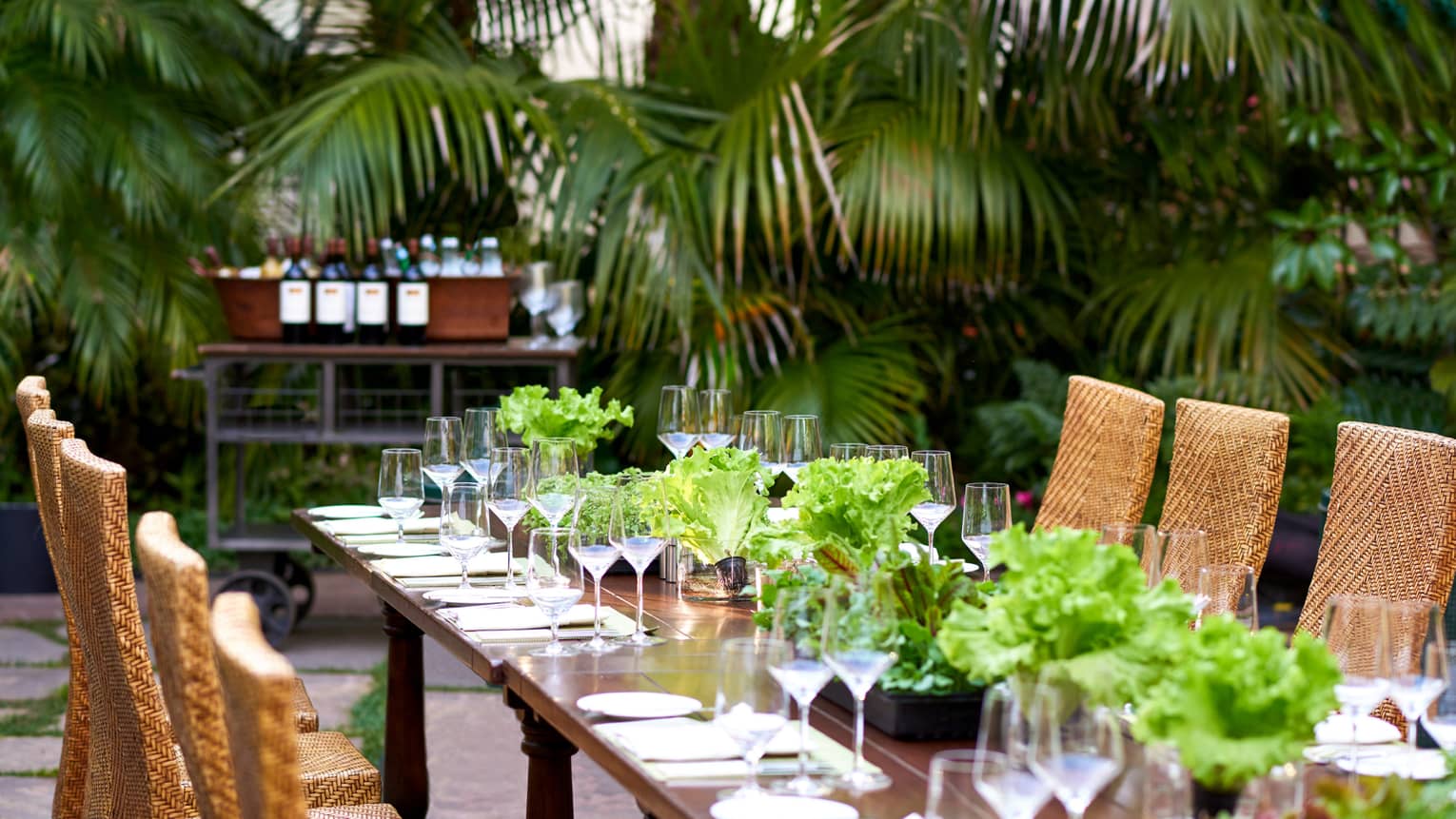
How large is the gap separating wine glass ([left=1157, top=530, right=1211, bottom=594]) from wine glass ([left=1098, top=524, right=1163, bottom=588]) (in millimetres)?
40

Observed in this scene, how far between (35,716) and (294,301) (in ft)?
4.51

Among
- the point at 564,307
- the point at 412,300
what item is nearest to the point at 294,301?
the point at 412,300

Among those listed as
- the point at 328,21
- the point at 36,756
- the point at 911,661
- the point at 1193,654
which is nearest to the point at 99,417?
the point at 328,21

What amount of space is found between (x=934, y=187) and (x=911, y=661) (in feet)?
12.3

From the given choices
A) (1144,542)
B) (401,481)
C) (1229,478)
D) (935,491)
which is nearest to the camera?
(1144,542)

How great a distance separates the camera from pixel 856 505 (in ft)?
7.75

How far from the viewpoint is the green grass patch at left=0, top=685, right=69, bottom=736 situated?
439 cm

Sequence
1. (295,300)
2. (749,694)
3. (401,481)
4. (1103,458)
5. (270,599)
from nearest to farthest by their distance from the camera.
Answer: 1. (749,694)
2. (401,481)
3. (1103,458)
4. (295,300)
5. (270,599)

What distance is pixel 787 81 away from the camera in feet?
17.8

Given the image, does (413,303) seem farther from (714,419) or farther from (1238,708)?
(1238,708)

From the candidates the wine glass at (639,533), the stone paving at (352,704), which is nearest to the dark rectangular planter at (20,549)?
the stone paving at (352,704)

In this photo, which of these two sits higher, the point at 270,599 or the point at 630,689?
the point at 630,689

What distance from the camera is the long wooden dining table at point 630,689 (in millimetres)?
1687

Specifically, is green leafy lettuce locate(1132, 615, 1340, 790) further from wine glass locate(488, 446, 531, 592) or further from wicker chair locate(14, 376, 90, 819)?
wicker chair locate(14, 376, 90, 819)
